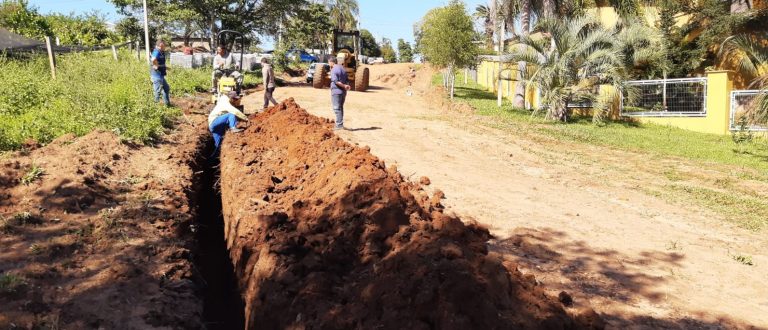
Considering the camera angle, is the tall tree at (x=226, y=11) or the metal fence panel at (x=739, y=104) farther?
the tall tree at (x=226, y=11)

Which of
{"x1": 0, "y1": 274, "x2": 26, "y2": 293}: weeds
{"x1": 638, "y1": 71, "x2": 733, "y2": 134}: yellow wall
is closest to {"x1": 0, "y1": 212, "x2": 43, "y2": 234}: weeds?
{"x1": 0, "y1": 274, "x2": 26, "y2": 293}: weeds

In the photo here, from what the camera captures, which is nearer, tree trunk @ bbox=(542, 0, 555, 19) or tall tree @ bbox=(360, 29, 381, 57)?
tree trunk @ bbox=(542, 0, 555, 19)

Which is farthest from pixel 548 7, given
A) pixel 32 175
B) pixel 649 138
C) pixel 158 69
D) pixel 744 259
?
pixel 32 175

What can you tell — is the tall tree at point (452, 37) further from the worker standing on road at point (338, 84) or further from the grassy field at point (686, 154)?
the worker standing on road at point (338, 84)

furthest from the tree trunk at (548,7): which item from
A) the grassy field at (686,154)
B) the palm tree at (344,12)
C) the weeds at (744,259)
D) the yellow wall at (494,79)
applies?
the palm tree at (344,12)

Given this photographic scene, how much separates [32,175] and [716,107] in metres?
15.6

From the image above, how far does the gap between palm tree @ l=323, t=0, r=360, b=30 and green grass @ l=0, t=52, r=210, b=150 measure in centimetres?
5424

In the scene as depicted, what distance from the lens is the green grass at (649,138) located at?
39.4 ft

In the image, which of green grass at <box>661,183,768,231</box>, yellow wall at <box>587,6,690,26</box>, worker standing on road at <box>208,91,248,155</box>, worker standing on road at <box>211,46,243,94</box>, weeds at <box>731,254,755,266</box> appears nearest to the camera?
weeds at <box>731,254,755,266</box>

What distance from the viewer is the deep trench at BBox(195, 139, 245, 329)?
16.6 ft

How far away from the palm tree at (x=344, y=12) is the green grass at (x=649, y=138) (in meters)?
51.3

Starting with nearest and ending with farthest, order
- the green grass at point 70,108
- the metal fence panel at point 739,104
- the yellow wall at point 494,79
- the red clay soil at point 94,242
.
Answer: the red clay soil at point 94,242
the green grass at point 70,108
the metal fence panel at point 739,104
the yellow wall at point 494,79

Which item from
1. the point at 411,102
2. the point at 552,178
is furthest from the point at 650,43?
the point at 552,178

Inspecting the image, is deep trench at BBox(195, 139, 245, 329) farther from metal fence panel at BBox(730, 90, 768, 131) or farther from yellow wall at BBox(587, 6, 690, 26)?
yellow wall at BBox(587, 6, 690, 26)
